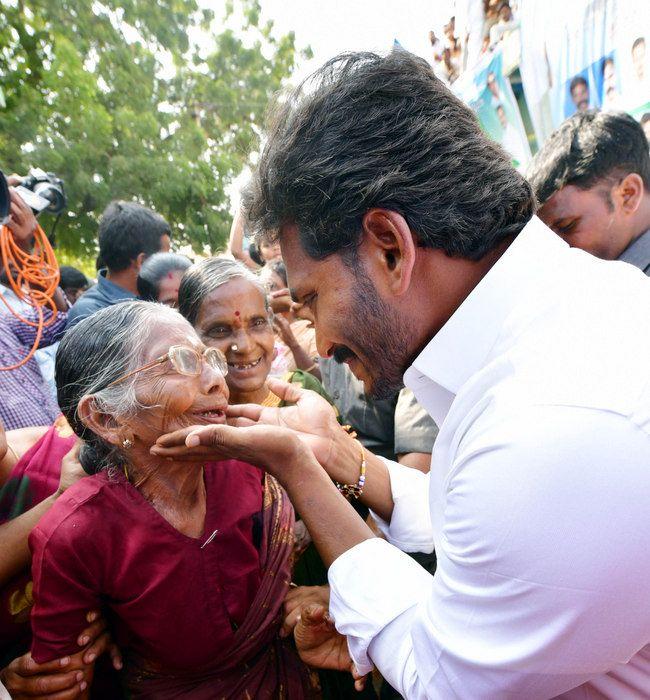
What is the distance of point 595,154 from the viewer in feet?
9.86

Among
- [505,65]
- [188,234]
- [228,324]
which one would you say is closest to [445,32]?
[505,65]

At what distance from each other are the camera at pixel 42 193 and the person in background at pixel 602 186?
3371 millimetres

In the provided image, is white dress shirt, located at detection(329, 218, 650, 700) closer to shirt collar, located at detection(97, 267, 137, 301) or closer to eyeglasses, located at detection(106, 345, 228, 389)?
eyeglasses, located at detection(106, 345, 228, 389)

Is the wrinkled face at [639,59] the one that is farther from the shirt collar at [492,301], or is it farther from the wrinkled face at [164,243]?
the wrinkled face at [164,243]

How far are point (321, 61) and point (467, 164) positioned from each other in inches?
21.3

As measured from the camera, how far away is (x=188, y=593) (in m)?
1.84

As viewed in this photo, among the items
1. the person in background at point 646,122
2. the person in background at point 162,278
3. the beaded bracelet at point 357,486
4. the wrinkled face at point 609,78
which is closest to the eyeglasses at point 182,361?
the beaded bracelet at point 357,486

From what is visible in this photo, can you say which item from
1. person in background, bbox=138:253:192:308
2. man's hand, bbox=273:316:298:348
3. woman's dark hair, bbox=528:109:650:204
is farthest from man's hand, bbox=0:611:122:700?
woman's dark hair, bbox=528:109:650:204

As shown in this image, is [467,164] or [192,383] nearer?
[467,164]

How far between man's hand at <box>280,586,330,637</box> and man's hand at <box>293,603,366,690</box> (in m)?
0.07

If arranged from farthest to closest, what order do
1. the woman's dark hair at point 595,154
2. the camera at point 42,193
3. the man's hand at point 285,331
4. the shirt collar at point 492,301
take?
the man's hand at point 285,331, the camera at point 42,193, the woman's dark hair at point 595,154, the shirt collar at point 492,301

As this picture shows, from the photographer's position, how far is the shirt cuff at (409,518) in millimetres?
2162

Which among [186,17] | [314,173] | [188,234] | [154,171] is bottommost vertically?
[188,234]

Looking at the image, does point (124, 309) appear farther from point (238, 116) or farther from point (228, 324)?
point (238, 116)
